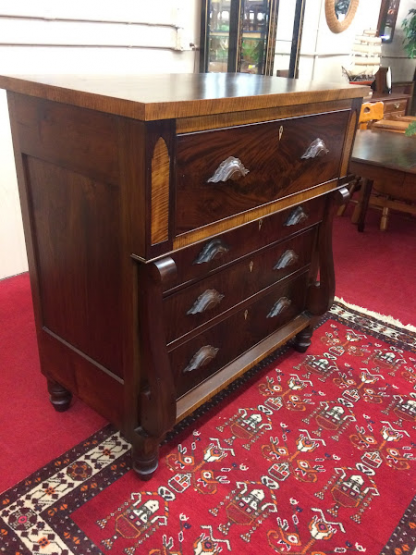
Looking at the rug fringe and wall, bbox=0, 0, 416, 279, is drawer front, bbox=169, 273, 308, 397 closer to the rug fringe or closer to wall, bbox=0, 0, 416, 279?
the rug fringe

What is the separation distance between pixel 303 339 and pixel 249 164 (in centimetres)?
121

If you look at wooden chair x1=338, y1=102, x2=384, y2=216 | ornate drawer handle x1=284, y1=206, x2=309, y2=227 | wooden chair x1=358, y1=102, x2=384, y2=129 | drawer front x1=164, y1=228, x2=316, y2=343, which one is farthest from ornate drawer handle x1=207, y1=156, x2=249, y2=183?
wooden chair x1=358, y1=102, x2=384, y2=129

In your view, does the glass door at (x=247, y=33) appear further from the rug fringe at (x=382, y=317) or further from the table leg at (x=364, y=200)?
the rug fringe at (x=382, y=317)

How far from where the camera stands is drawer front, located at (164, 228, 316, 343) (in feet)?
5.17

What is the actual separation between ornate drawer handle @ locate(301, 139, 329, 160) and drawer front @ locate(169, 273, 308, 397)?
58 cm

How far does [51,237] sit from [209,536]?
1.11 m

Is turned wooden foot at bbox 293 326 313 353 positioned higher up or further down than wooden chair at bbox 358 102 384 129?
further down

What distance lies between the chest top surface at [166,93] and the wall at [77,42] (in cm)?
131

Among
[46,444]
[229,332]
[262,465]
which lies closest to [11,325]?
[46,444]

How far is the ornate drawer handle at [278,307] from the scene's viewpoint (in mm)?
Result: 2100

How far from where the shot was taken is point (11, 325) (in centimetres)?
257

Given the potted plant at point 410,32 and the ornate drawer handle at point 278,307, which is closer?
the ornate drawer handle at point 278,307

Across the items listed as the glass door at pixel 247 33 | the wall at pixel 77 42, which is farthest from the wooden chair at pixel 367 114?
the wall at pixel 77 42

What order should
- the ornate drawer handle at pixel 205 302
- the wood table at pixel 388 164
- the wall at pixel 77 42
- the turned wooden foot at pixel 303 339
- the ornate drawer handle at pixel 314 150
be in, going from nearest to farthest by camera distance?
1. the ornate drawer handle at pixel 205 302
2. the ornate drawer handle at pixel 314 150
3. the turned wooden foot at pixel 303 339
4. the wall at pixel 77 42
5. the wood table at pixel 388 164
